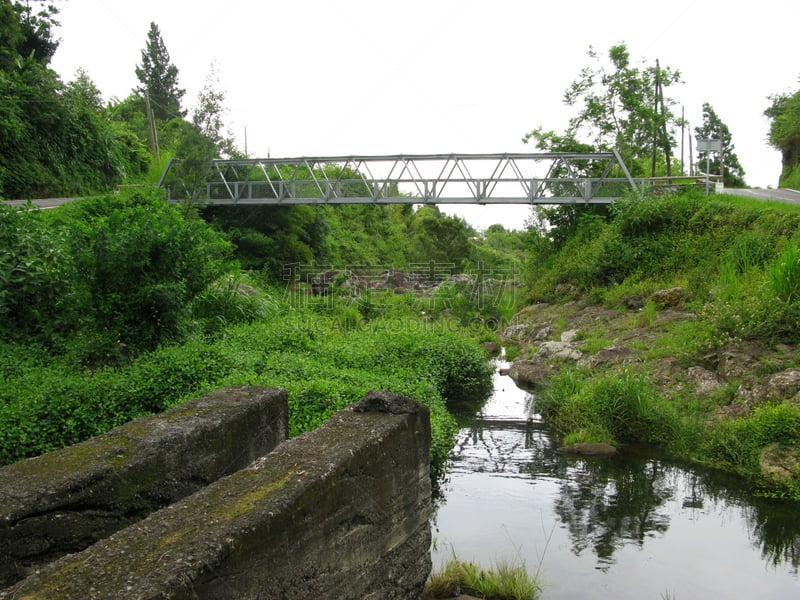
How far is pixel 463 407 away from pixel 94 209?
521 inches

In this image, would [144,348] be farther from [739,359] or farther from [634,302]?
[634,302]

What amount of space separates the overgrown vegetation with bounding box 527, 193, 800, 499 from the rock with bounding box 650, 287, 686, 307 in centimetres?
10

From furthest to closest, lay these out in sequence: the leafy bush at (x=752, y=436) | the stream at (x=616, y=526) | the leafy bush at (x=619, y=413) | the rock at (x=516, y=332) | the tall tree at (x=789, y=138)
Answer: the tall tree at (x=789, y=138)
the rock at (x=516, y=332)
the leafy bush at (x=619, y=413)
the leafy bush at (x=752, y=436)
the stream at (x=616, y=526)

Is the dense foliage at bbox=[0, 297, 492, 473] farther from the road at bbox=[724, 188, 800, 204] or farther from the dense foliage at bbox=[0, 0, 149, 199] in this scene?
the dense foliage at bbox=[0, 0, 149, 199]

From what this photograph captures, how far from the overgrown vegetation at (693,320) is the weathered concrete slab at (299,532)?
5697mm

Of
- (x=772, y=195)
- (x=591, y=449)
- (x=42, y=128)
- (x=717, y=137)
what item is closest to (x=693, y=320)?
(x=591, y=449)

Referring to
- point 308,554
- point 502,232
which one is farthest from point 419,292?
point 502,232

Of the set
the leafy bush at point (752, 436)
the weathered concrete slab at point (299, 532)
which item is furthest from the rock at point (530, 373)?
the weathered concrete slab at point (299, 532)

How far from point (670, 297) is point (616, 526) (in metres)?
9.20

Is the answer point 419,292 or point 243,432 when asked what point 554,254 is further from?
point 243,432

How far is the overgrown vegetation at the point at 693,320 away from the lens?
9859 millimetres

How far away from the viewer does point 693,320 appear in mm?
13930

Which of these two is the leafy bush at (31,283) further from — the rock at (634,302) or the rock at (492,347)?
the rock at (634,302)

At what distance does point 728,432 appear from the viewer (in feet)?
32.3
